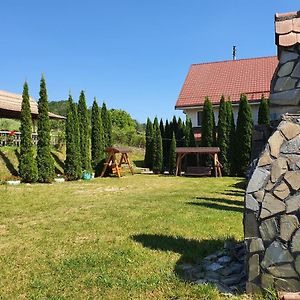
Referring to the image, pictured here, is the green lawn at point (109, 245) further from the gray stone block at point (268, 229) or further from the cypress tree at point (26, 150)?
the cypress tree at point (26, 150)

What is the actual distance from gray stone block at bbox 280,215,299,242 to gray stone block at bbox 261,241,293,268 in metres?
0.10

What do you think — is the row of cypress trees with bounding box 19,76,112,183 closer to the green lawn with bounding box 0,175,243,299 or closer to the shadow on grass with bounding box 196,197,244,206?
the green lawn with bounding box 0,175,243,299

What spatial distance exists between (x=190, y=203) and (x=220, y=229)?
3.22 meters

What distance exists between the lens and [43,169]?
17.2 meters

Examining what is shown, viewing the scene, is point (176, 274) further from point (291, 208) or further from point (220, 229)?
point (220, 229)

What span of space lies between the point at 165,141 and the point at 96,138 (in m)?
5.79

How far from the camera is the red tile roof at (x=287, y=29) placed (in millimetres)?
4055

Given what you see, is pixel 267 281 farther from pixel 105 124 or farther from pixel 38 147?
pixel 105 124

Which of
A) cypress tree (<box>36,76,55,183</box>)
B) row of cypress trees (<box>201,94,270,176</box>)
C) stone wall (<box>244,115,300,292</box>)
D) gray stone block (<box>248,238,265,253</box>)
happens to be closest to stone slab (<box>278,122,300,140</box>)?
stone wall (<box>244,115,300,292</box>)

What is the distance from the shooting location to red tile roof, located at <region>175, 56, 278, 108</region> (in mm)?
25688

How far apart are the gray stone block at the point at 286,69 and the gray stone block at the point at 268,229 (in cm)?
174

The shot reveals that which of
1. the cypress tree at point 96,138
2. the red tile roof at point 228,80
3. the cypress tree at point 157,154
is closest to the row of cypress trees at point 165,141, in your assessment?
the cypress tree at point 157,154

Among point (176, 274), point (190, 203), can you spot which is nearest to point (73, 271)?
point (176, 274)

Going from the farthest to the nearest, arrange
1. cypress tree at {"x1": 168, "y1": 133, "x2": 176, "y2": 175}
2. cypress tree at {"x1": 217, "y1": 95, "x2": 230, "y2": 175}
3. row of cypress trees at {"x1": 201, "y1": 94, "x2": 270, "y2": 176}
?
cypress tree at {"x1": 168, "y1": 133, "x2": 176, "y2": 175} < cypress tree at {"x1": 217, "y1": 95, "x2": 230, "y2": 175} < row of cypress trees at {"x1": 201, "y1": 94, "x2": 270, "y2": 176}
